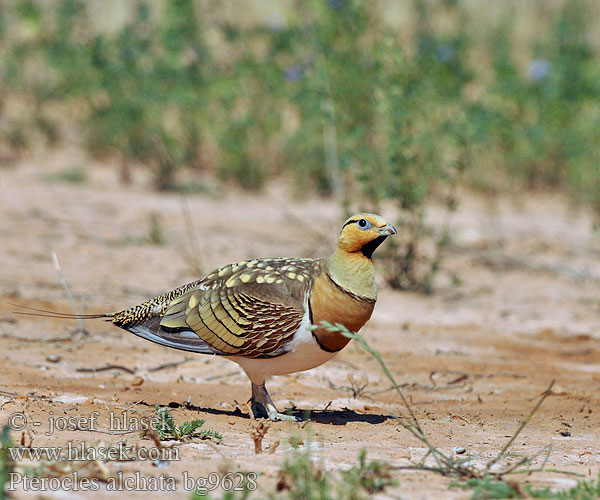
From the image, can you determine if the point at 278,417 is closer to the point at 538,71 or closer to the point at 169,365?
the point at 169,365

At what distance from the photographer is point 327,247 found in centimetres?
811

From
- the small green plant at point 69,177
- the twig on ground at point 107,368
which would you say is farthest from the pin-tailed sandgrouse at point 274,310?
the small green plant at point 69,177

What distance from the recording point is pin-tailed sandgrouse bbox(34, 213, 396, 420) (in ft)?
12.7

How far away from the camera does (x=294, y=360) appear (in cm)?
394

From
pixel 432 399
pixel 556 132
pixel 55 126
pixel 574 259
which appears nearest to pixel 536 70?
pixel 556 132

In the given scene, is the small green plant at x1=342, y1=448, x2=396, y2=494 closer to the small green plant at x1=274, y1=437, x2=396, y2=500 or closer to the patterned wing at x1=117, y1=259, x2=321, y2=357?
the small green plant at x1=274, y1=437, x2=396, y2=500

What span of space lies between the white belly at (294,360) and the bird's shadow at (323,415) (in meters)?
0.27

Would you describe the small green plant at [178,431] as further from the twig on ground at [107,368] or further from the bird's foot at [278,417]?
the twig on ground at [107,368]

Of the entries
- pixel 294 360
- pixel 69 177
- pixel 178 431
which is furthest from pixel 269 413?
pixel 69 177

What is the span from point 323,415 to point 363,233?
1.01 m

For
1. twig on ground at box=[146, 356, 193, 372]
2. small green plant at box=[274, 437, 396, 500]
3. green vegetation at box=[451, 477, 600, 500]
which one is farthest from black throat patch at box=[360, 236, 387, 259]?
twig on ground at box=[146, 356, 193, 372]

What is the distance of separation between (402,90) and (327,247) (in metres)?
1.75

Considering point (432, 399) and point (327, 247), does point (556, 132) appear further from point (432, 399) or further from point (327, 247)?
point (432, 399)

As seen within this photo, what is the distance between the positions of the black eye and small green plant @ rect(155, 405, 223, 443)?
46.8 inches
